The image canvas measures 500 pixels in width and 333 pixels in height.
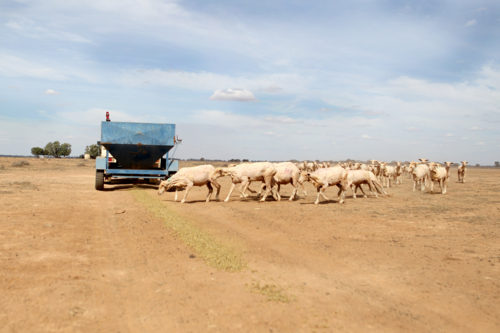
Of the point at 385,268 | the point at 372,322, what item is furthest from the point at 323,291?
the point at 385,268

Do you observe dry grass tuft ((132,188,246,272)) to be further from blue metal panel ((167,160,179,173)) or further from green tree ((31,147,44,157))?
green tree ((31,147,44,157))

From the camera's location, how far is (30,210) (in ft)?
38.2

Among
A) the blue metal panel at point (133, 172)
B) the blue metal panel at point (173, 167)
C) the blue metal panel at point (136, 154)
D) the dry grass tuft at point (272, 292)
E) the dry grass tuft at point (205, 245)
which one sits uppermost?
the blue metal panel at point (136, 154)

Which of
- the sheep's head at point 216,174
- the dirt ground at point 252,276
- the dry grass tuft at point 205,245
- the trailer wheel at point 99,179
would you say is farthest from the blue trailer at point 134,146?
the dry grass tuft at point 205,245

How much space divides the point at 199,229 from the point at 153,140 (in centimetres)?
1034

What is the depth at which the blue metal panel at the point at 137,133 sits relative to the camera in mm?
18453

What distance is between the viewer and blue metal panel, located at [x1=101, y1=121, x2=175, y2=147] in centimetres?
1845

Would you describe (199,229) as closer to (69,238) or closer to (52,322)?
(69,238)

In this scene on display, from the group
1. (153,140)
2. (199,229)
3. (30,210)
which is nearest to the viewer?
(199,229)

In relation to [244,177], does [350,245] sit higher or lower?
lower

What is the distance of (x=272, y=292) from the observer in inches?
214

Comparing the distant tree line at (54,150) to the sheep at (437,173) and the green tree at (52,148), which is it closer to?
the green tree at (52,148)

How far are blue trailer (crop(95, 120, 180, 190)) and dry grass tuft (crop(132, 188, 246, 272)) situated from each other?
762cm

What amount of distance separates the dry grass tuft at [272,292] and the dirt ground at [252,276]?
0.03m
